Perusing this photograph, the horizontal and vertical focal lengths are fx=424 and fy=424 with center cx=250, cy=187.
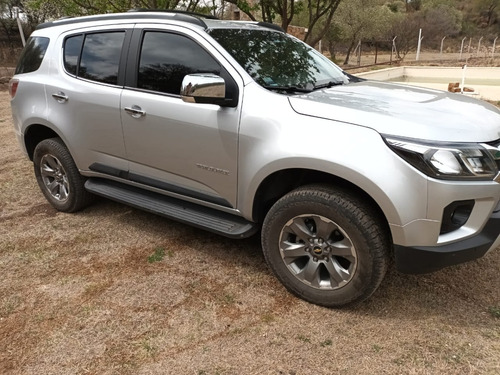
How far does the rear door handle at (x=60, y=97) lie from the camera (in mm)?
3688

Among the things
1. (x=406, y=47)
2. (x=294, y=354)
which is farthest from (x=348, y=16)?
(x=294, y=354)

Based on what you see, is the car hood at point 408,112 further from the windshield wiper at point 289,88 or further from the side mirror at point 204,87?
the side mirror at point 204,87

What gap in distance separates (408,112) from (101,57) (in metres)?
2.50

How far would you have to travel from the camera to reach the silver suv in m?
2.29

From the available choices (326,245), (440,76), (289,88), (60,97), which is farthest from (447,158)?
(440,76)

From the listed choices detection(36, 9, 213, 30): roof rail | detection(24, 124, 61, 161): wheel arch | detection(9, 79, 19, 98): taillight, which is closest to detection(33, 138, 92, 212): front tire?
detection(24, 124, 61, 161): wheel arch

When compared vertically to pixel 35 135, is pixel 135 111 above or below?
above

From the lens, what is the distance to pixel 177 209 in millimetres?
3289

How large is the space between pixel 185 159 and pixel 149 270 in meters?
0.89

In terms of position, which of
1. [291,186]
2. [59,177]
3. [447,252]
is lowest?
[59,177]

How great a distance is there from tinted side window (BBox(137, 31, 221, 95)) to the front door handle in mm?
171

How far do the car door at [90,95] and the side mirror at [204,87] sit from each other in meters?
0.93

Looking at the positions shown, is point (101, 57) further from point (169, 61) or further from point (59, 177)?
point (59, 177)

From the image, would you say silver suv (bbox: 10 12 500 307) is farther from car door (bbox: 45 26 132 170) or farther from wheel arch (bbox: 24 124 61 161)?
wheel arch (bbox: 24 124 61 161)
